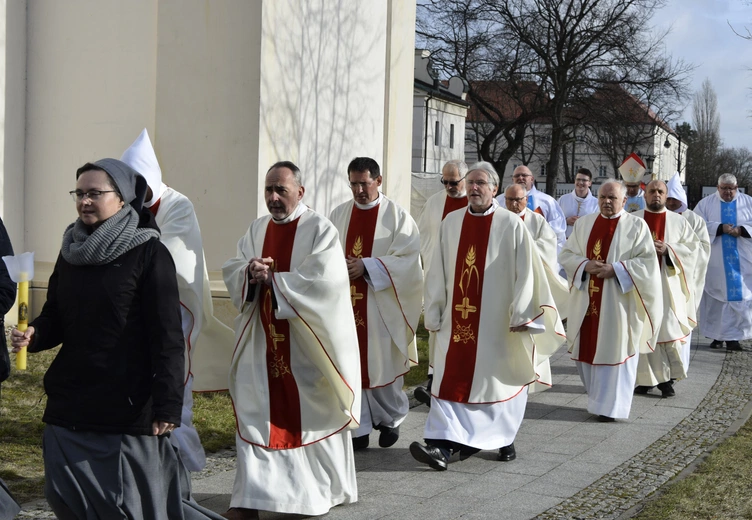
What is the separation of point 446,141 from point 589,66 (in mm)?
17000

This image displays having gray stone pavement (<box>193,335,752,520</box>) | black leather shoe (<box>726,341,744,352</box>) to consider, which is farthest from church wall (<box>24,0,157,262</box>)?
black leather shoe (<box>726,341,744,352</box>)

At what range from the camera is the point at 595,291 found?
29.2 ft

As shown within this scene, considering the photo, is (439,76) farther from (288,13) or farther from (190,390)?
(190,390)

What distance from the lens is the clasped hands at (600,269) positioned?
28.6 ft

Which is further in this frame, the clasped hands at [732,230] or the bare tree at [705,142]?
the bare tree at [705,142]

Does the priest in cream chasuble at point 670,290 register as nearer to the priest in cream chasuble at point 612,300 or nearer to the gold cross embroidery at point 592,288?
the priest in cream chasuble at point 612,300

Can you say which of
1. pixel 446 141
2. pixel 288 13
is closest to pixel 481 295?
pixel 288 13

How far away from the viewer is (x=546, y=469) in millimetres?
6824

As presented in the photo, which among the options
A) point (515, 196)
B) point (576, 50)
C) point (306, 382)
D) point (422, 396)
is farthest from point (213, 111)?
point (576, 50)

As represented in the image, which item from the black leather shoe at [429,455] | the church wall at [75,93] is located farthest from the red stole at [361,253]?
the church wall at [75,93]

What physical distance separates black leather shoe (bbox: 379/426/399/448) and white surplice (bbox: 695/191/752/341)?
7038 millimetres

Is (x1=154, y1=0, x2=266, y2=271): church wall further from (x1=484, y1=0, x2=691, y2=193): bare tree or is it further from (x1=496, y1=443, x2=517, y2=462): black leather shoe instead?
(x1=484, y1=0, x2=691, y2=193): bare tree

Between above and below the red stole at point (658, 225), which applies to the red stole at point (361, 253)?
below

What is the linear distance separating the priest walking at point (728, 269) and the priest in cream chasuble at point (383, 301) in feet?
22.6
